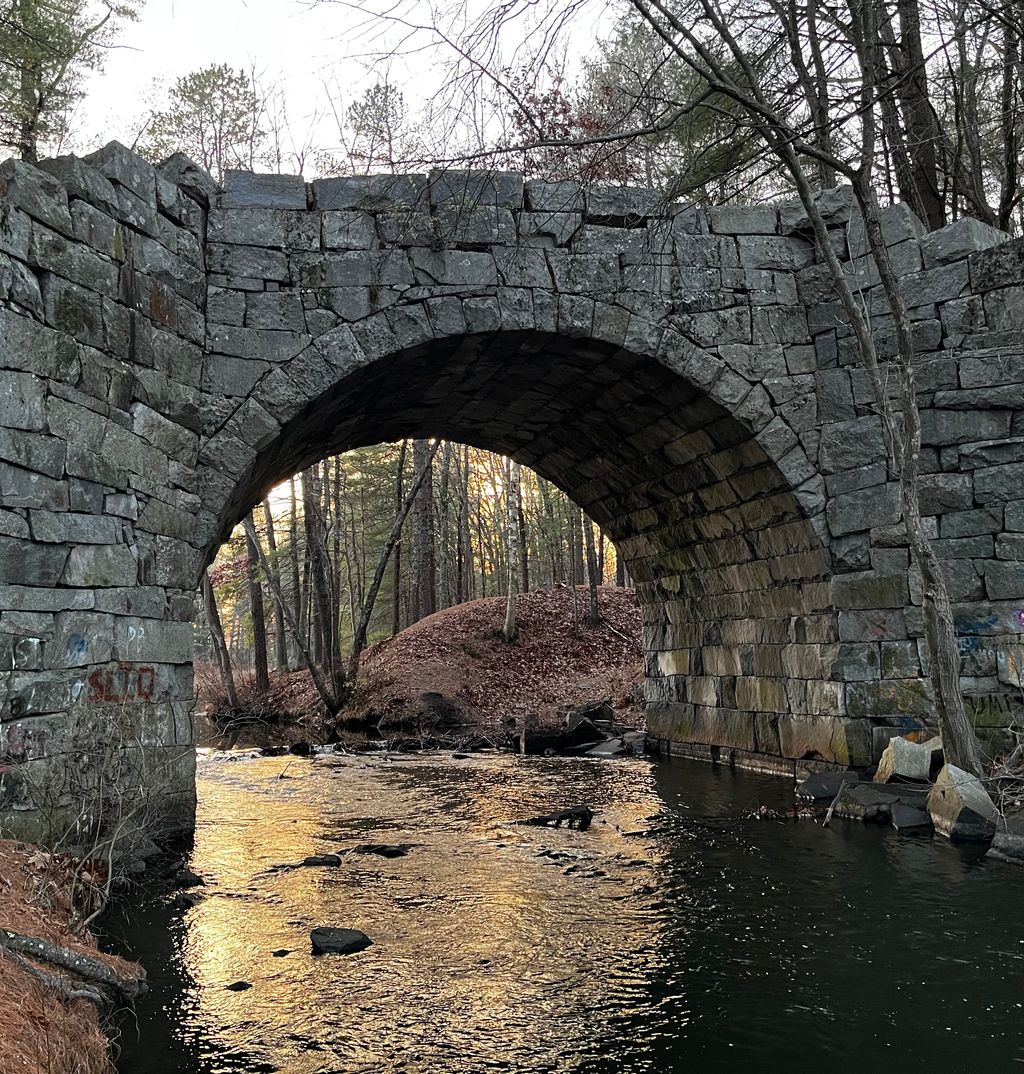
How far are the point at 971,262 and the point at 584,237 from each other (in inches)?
128

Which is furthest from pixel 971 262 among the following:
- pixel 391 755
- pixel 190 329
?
pixel 391 755

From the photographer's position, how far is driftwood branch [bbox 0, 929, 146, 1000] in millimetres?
3275

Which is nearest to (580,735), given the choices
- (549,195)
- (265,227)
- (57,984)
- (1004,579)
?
(1004,579)

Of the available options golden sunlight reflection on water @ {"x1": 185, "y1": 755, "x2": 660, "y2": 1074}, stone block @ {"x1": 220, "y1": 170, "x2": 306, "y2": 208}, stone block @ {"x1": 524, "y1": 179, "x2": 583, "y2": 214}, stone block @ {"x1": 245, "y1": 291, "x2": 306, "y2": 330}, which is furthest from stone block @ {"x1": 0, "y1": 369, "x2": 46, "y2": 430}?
stone block @ {"x1": 524, "y1": 179, "x2": 583, "y2": 214}

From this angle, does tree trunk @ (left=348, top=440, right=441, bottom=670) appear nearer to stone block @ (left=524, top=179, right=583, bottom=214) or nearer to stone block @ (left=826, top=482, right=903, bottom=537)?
stone block @ (left=524, top=179, right=583, bottom=214)

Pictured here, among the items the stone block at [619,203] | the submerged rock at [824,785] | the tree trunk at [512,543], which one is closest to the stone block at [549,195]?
the stone block at [619,203]

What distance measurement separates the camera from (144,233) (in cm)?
663

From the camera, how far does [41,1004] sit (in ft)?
9.86

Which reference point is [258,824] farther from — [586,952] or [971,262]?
[971,262]

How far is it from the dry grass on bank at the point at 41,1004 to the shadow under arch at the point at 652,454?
10.8 feet

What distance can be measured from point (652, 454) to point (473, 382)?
85.2 inches

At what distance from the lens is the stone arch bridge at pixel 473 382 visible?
18.9ft

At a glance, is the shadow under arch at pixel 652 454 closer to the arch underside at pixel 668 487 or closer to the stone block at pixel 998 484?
the arch underside at pixel 668 487

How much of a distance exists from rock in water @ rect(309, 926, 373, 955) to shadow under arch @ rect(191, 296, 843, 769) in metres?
3.44
